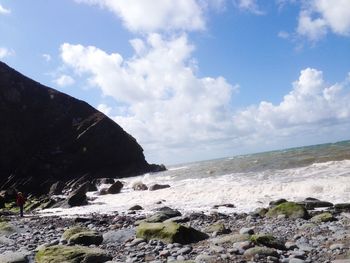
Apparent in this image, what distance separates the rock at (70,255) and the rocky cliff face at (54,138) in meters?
63.5

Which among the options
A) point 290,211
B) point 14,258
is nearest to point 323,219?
point 290,211

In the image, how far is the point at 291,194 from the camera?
27891mm

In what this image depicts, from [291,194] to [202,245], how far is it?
16.4 m

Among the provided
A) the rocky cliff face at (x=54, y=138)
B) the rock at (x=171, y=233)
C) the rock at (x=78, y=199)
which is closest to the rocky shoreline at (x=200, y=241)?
the rock at (x=171, y=233)

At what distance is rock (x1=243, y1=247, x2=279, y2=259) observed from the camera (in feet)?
36.4

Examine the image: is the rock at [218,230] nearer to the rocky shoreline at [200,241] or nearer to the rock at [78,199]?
the rocky shoreline at [200,241]

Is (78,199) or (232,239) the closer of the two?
(232,239)

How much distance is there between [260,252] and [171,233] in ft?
11.2

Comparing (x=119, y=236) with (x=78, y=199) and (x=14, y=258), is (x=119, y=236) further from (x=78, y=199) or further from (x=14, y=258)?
(x=78, y=199)

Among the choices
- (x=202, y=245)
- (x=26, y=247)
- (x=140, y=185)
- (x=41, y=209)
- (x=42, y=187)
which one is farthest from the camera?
(x=42, y=187)

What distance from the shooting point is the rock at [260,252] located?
11094 mm

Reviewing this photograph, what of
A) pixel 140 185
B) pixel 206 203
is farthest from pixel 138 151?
pixel 206 203

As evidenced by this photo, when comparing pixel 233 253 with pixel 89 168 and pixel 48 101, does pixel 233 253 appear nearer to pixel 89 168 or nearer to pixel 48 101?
pixel 89 168

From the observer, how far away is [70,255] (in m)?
11.2
